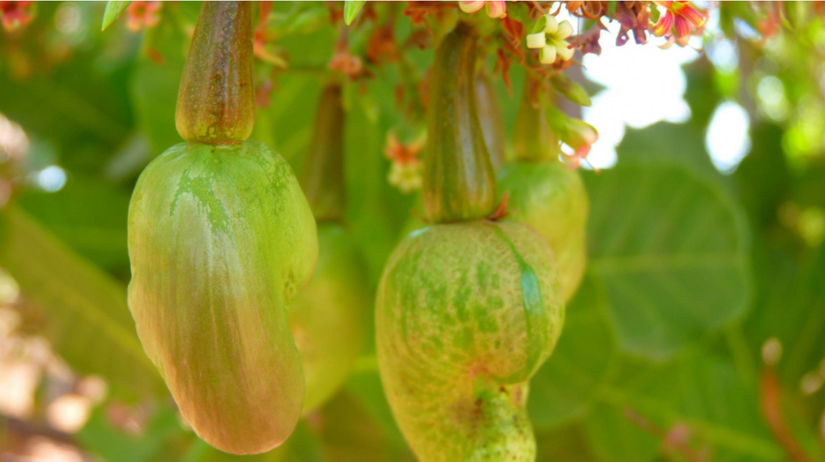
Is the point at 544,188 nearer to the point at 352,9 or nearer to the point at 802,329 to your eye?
the point at 352,9

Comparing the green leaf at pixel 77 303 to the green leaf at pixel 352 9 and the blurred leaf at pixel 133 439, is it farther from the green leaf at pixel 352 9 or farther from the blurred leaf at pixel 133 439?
the green leaf at pixel 352 9

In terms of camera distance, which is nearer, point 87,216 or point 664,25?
point 664,25

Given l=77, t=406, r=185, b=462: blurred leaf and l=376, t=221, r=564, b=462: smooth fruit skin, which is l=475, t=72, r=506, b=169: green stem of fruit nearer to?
l=376, t=221, r=564, b=462: smooth fruit skin

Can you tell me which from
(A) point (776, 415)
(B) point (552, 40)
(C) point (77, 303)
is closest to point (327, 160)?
(B) point (552, 40)

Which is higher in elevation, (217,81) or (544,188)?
(217,81)

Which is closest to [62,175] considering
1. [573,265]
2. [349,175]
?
[349,175]

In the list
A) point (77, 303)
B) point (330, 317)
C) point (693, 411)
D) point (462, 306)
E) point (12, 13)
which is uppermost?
point (12, 13)

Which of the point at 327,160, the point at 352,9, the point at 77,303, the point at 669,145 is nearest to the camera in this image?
the point at 352,9
